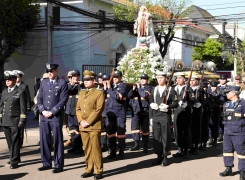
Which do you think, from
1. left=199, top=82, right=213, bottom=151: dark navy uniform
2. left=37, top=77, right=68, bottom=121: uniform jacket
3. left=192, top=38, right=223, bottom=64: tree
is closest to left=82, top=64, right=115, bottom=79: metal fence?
left=192, top=38, right=223, bottom=64: tree

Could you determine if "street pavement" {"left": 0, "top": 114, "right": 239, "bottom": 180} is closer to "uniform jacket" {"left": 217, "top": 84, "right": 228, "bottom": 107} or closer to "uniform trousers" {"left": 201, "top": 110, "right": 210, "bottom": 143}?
"uniform trousers" {"left": 201, "top": 110, "right": 210, "bottom": 143}

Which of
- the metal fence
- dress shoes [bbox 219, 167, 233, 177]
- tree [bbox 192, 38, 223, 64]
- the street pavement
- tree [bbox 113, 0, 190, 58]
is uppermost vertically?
tree [bbox 113, 0, 190, 58]

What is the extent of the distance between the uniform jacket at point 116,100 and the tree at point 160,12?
68.4ft

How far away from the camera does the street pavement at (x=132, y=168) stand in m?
7.67

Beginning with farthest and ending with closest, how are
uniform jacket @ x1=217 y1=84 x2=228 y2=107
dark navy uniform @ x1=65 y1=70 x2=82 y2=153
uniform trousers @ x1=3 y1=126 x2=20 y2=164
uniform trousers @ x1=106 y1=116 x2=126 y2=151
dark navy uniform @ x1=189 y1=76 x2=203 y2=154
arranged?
uniform jacket @ x1=217 y1=84 x2=228 y2=107, dark navy uniform @ x1=189 y1=76 x2=203 y2=154, dark navy uniform @ x1=65 y1=70 x2=82 y2=153, uniform trousers @ x1=106 y1=116 x2=126 y2=151, uniform trousers @ x1=3 y1=126 x2=20 y2=164

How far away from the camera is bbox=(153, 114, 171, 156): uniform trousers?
8.75 m

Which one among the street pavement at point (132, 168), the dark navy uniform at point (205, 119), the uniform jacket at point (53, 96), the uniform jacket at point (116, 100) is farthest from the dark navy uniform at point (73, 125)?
the dark navy uniform at point (205, 119)

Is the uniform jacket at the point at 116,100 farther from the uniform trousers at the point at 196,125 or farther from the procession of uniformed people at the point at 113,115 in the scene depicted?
the uniform trousers at the point at 196,125

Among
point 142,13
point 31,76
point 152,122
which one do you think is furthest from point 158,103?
point 31,76

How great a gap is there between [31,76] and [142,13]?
15.9m

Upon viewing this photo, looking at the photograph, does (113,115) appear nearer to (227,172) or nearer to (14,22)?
(227,172)

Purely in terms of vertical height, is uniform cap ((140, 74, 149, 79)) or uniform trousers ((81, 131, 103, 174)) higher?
uniform cap ((140, 74, 149, 79))

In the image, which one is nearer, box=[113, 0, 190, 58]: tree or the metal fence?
the metal fence

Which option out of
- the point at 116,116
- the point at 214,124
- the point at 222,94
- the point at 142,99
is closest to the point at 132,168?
the point at 116,116
